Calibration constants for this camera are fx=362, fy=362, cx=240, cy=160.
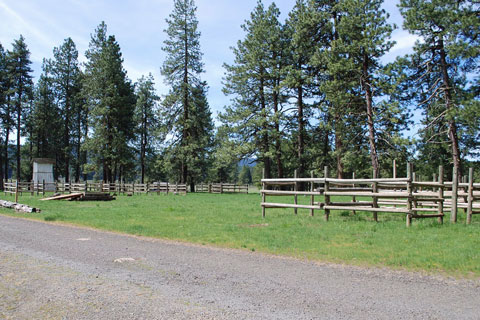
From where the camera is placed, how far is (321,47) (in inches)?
1163

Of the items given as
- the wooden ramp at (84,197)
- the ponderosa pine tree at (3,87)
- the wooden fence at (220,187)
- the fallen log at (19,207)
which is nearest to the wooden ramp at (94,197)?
the wooden ramp at (84,197)

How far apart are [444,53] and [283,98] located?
15659 mm

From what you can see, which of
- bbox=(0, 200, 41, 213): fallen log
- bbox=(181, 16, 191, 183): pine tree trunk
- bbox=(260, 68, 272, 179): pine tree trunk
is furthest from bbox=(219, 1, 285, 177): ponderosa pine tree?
bbox=(0, 200, 41, 213): fallen log

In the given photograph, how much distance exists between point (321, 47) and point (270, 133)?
864 centimetres

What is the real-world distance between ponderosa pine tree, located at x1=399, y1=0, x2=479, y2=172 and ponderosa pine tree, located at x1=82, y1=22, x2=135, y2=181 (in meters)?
33.3

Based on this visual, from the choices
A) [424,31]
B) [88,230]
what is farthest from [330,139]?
[88,230]

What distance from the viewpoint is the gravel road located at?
4281 millimetres

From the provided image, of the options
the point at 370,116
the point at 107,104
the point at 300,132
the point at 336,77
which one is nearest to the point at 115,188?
the point at 107,104

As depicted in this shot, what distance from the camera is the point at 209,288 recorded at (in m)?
5.26

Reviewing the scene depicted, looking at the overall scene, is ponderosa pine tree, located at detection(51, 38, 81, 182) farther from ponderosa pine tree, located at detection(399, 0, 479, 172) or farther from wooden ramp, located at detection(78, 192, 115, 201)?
ponderosa pine tree, located at detection(399, 0, 479, 172)

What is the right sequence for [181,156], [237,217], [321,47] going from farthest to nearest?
[181,156] < [321,47] < [237,217]

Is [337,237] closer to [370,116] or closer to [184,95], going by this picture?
[370,116]

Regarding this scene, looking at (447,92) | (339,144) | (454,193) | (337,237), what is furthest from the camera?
(339,144)

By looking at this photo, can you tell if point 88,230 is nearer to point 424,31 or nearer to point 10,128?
point 424,31
